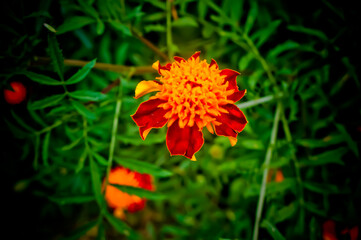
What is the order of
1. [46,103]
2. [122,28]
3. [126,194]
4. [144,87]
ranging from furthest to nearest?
1. [126,194]
2. [122,28]
3. [46,103]
4. [144,87]

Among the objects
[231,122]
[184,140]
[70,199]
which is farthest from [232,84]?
[70,199]

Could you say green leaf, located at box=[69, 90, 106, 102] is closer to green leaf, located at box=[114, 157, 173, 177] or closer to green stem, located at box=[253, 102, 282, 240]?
green leaf, located at box=[114, 157, 173, 177]

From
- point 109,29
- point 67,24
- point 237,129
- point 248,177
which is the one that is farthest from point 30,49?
point 248,177

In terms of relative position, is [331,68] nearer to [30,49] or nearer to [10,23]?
[30,49]

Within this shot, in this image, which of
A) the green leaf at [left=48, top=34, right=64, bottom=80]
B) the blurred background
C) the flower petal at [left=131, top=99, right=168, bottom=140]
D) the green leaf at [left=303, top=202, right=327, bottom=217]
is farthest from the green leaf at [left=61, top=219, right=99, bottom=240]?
the green leaf at [left=303, top=202, right=327, bottom=217]

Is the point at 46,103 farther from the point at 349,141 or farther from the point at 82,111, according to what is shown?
the point at 349,141

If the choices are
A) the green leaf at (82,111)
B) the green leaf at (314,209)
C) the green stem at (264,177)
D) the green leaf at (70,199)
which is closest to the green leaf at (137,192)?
the green leaf at (70,199)
